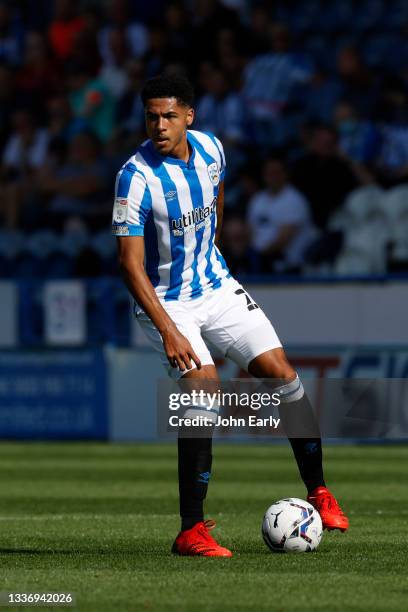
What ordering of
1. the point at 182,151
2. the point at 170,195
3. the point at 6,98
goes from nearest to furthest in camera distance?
1. the point at 170,195
2. the point at 182,151
3. the point at 6,98

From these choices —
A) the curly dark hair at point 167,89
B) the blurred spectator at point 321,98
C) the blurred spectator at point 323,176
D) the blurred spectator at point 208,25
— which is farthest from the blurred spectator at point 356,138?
the curly dark hair at point 167,89

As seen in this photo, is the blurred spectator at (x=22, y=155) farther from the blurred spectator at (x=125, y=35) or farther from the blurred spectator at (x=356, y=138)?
the blurred spectator at (x=356, y=138)

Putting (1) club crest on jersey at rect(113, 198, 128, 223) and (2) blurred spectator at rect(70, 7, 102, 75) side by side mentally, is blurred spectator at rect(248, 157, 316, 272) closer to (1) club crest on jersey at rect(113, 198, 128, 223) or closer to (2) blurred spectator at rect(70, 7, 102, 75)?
(2) blurred spectator at rect(70, 7, 102, 75)

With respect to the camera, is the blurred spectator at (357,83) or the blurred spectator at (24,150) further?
the blurred spectator at (24,150)

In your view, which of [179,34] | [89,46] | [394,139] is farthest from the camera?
[89,46]

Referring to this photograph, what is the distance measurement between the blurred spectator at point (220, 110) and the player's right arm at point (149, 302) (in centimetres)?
1047

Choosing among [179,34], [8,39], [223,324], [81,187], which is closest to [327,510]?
[223,324]

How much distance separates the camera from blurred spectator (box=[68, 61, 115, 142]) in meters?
18.3

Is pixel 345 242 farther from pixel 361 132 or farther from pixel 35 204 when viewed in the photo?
pixel 35 204

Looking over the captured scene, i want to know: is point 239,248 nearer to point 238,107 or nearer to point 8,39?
point 238,107

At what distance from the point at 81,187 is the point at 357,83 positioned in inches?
146

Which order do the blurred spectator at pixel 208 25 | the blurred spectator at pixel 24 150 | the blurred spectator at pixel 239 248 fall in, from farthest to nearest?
1. the blurred spectator at pixel 24 150
2. the blurred spectator at pixel 208 25
3. the blurred spectator at pixel 239 248

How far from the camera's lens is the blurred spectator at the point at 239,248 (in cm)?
1528

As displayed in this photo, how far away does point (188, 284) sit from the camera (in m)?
6.68
